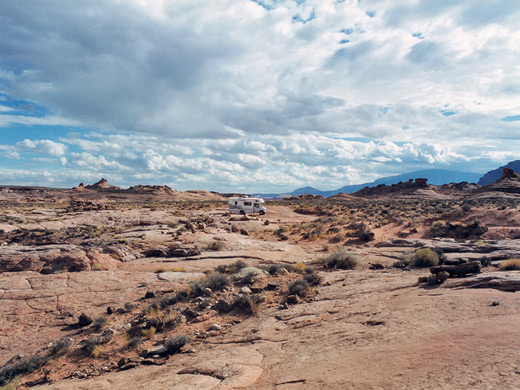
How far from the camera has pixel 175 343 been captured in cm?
726

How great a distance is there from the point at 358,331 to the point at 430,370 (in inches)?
83.6

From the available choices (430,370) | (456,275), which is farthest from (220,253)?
(430,370)

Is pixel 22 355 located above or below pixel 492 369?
below

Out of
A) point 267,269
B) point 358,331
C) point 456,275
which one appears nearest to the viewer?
point 358,331

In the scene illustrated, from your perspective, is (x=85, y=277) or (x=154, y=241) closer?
(x=85, y=277)

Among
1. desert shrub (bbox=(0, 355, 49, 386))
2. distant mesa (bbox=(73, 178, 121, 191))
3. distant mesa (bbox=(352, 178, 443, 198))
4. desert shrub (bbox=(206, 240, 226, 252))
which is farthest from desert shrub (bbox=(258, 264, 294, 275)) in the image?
distant mesa (bbox=(73, 178, 121, 191))

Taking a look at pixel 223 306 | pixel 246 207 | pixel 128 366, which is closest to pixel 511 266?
pixel 223 306

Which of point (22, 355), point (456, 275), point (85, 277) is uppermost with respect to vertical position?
point (456, 275)

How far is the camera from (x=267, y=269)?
12.8 m

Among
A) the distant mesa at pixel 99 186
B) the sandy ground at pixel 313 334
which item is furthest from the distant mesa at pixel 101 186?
the sandy ground at pixel 313 334

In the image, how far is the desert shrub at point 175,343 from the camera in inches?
283

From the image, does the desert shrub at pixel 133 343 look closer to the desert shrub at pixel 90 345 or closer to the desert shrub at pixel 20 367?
the desert shrub at pixel 90 345

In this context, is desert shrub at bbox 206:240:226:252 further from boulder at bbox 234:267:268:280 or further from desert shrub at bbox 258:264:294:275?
boulder at bbox 234:267:268:280

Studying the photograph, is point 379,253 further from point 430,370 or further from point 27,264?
point 27,264
